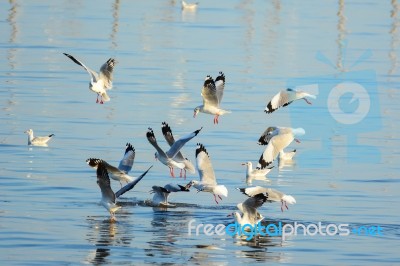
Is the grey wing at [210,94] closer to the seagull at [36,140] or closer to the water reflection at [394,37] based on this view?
the seagull at [36,140]

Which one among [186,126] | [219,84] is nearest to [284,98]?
[219,84]

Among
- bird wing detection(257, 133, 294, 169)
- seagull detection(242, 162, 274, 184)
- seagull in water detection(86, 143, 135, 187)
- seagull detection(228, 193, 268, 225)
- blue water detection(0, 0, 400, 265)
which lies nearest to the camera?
blue water detection(0, 0, 400, 265)

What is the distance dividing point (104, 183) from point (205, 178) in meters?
1.34

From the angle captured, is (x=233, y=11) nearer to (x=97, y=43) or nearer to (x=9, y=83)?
(x=97, y=43)

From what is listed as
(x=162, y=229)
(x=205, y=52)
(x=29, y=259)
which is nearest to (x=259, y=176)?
(x=162, y=229)

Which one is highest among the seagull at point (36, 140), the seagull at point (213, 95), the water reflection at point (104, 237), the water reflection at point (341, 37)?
the water reflection at point (341, 37)

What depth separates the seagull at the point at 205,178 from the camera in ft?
44.9

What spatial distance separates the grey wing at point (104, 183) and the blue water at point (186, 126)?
0.28 m

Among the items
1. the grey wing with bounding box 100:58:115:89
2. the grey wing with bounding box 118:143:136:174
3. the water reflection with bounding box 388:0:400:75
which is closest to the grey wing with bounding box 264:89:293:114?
the grey wing with bounding box 100:58:115:89

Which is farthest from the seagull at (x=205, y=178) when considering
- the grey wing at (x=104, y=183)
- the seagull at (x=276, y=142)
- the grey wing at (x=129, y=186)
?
the seagull at (x=276, y=142)

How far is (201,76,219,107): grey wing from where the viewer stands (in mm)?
16406

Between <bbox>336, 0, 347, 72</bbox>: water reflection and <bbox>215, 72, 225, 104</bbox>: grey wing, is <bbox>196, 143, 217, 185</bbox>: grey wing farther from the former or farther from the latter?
<bbox>336, 0, 347, 72</bbox>: water reflection

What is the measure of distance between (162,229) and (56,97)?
9437mm

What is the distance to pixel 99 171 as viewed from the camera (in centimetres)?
1324
